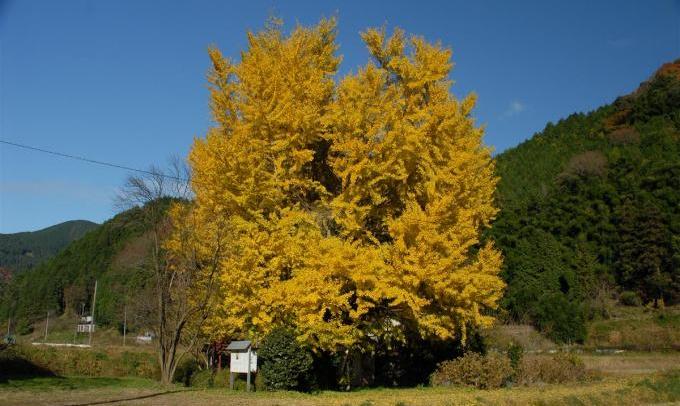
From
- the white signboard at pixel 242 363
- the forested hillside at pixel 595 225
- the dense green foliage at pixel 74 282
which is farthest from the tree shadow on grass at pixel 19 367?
the dense green foliage at pixel 74 282

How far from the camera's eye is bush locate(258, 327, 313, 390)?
14.6 m

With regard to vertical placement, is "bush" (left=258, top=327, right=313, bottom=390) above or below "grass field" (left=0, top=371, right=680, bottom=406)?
above

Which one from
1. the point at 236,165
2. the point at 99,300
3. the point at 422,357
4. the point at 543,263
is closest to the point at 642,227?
the point at 543,263

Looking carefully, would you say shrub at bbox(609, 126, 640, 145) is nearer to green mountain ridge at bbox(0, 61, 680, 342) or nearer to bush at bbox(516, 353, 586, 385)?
green mountain ridge at bbox(0, 61, 680, 342)

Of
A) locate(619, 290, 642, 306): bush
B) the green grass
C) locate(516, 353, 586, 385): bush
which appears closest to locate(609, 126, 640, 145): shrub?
locate(619, 290, 642, 306): bush

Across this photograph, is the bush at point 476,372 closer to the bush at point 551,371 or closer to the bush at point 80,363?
the bush at point 551,371

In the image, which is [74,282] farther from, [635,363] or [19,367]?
[635,363]

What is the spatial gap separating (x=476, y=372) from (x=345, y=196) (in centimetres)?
611

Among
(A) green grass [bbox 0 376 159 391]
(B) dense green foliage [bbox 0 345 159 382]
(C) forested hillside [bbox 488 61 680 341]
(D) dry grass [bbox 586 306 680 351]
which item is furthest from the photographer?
(C) forested hillside [bbox 488 61 680 341]

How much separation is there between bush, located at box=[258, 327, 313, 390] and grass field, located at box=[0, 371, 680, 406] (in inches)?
27.6

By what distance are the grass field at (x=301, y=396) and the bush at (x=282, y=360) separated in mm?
700

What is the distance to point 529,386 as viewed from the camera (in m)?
15.7

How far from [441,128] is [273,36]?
624 cm

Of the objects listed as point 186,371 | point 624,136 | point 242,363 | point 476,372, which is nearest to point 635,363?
point 476,372
